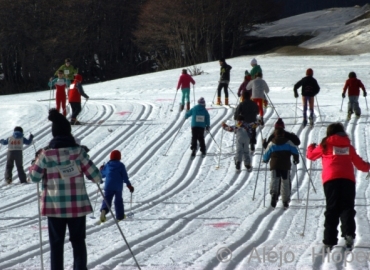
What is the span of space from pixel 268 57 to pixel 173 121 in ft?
65.4

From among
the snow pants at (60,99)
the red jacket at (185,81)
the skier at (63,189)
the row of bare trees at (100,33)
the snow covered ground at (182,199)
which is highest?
the row of bare trees at (100,33)

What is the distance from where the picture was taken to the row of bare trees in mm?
45281

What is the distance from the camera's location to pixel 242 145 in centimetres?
1463

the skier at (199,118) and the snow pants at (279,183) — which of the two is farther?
the skier at (199,118)

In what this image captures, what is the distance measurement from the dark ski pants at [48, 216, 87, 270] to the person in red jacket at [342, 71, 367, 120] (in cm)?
1343

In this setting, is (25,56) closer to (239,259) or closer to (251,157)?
(251,157)

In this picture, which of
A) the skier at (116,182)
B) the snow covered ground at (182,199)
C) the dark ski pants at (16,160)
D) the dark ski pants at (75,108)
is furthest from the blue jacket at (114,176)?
the dark ski pants at (75,108)

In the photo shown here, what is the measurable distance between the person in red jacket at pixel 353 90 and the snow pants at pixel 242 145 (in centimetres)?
514

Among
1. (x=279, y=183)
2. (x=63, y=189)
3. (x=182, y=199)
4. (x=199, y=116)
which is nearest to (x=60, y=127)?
(x=63, y=189)

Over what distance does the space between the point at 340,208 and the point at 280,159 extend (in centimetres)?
336

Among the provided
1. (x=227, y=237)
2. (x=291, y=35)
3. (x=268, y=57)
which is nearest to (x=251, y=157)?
(x=227, y=237)

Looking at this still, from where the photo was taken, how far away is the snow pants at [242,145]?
47.7ft

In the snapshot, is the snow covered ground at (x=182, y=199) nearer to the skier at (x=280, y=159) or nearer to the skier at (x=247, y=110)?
the skier at (x=280, y=159)

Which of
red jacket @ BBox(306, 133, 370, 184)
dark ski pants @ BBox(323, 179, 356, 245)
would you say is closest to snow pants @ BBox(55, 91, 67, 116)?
red jacket @ BBox(306, 133, 370, 184)
